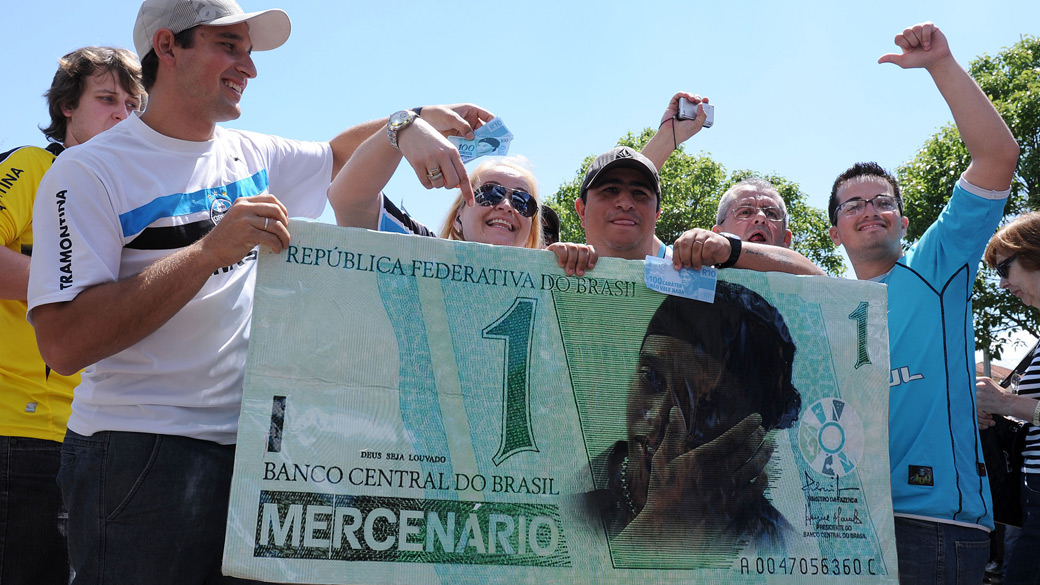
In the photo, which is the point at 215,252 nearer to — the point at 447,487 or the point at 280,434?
the point at 280,434

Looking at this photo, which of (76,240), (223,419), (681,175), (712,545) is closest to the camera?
(76,240)

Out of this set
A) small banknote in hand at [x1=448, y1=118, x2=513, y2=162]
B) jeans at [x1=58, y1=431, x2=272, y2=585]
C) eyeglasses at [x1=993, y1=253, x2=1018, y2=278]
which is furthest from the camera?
eyeglasses at [x1=993, y1=253, x2=1018, y2=278]

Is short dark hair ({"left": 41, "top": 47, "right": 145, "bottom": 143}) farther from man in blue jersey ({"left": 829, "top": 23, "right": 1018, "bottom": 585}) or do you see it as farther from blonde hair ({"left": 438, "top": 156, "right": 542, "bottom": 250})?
man in blue jersey ({"left": 829, "top": 23, "right": 1018, "bottom": 585})

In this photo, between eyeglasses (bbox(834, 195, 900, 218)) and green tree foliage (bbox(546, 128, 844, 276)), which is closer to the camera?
eyeglasses (bbox(834, 195, 900, 218))

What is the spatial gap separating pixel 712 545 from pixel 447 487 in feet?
2.77

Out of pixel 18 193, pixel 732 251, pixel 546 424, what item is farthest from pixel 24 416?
pixel 732 251

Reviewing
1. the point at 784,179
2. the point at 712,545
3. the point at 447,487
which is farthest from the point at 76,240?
the point at 784,179

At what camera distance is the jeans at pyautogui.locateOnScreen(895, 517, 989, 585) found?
2740mm

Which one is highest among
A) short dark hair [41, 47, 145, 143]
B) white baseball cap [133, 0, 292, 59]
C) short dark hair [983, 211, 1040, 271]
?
short dark hair [41, 47, 145, 143]

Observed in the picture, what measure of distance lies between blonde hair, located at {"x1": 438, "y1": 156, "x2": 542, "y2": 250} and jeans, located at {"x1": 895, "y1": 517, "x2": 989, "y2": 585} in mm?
1909

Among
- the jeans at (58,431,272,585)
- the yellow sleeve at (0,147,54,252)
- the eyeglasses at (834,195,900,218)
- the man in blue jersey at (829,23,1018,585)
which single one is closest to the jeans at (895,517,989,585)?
the man in blue jersey at (829,23,1018,585)

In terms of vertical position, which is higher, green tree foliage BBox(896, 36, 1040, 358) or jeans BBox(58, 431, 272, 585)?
green tree foliage BBox(896, 36, 1040, 358)

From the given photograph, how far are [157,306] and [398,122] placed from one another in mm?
930

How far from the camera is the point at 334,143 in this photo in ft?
9.69
